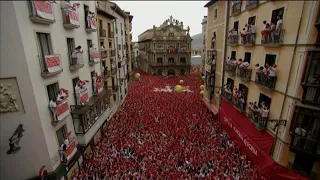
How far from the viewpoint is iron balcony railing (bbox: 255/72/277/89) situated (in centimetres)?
1014

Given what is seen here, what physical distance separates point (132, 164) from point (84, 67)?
7113 millimetres

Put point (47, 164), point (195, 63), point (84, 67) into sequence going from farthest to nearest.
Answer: point (195, 63), point (84, 67), point (47, 164)

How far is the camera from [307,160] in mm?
9711

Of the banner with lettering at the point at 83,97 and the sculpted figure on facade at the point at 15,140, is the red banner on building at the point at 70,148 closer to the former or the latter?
the banner with lettering at the point at 83,97

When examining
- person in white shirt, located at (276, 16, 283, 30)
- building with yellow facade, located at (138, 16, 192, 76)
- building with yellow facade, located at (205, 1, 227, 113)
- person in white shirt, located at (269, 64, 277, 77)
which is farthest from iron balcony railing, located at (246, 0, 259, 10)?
building with yellow facade, located at (138, 16, 192, 76)

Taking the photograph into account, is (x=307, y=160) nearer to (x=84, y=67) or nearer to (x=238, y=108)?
(x=238, y=108)

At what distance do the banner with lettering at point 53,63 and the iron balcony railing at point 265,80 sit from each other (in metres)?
11.0

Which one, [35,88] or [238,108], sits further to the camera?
[238,108]

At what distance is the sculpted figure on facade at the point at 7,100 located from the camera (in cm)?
714

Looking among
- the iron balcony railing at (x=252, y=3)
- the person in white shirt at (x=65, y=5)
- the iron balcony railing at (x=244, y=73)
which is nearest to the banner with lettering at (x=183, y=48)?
the iron balcony railing at (x=244, y=73)

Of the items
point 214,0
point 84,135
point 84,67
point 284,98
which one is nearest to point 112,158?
point 84,135

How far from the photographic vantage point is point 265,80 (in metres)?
10.6

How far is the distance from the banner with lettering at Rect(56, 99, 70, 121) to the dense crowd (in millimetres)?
4480

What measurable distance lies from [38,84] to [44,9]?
3108mm
